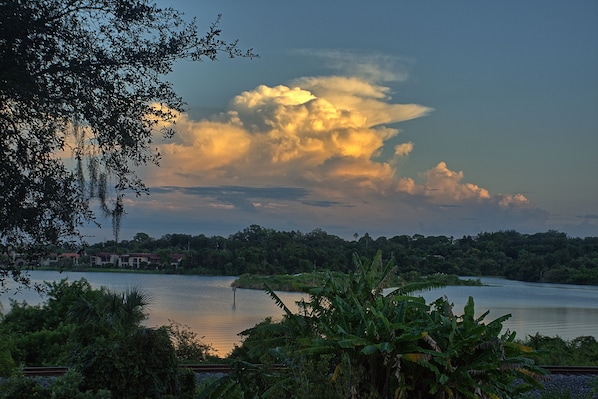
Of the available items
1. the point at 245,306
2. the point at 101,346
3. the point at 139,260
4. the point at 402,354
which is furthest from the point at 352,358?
the point at 139,260

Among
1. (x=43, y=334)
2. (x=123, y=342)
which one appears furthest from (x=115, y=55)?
(x=43, y=334)

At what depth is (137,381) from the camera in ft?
21.1

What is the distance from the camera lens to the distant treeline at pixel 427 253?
52156mm

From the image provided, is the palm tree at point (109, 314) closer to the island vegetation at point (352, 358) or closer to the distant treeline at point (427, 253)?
the island vegetation at point (352, 358)

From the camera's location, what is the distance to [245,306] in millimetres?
45438

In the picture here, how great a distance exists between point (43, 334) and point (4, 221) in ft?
43.5

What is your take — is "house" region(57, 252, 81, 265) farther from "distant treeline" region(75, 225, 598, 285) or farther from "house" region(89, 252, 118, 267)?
"distant treeline" region(75, 225, 598, 285)

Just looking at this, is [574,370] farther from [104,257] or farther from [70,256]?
[104,257]

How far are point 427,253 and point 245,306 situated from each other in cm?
1737

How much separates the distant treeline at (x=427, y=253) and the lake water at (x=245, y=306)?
1.79 m

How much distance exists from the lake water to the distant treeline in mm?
1789

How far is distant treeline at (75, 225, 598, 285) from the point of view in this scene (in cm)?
5216

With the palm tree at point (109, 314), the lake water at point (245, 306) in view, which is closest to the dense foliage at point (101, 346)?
the palm tree at point (109, 314)

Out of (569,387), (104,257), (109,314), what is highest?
(104,257)
